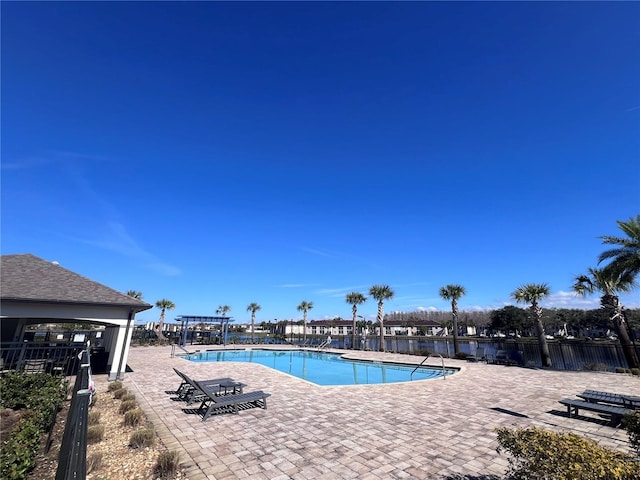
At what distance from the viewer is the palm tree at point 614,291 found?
20.0 m

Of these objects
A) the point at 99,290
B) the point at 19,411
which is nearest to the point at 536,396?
the point at 19,411

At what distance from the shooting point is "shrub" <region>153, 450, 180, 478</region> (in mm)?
5301

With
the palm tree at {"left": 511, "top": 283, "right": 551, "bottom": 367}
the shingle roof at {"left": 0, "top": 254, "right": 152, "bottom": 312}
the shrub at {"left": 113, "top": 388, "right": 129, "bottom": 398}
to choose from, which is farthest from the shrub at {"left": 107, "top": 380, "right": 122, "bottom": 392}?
the palm tree at {"left": 511, "top": 283, "right": 551, "bottom": 367}

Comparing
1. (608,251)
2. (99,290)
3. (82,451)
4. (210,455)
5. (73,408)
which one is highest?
(608,251)

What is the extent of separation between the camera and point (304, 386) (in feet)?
45.2

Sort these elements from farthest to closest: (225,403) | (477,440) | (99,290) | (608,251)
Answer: (608,251) → (99,290) → (225,403) → (477,440)

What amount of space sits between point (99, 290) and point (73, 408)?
1493 cm

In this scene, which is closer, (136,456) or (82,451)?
(82,451)

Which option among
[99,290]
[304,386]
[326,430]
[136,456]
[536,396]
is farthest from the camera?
[99,290]

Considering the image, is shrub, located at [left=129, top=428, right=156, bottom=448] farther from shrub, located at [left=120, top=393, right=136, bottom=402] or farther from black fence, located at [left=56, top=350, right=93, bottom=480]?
shrub, located at [left=120, top=393, right=136, bottom=402]

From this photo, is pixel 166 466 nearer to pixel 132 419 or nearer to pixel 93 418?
pixel 132 419

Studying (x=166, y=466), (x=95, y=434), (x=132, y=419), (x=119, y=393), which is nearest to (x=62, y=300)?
(x=119, y=393)

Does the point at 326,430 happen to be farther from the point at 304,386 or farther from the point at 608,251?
the point at 608,251

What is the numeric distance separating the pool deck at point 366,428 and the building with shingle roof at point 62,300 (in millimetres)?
2565
